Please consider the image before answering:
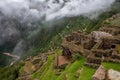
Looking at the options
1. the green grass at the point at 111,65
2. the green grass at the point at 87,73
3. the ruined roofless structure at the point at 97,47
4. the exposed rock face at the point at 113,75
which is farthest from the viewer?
the ruined roofless structure at the point at 97,47

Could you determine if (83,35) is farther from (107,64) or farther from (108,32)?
→ (107,64)

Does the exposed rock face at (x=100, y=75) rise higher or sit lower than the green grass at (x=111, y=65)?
lower

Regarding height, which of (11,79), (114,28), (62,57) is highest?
(114,28)

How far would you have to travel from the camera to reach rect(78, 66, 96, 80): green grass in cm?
4195

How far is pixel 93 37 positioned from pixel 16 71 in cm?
3286

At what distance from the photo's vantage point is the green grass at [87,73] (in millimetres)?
41947

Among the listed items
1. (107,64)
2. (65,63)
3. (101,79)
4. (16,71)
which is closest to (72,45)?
(65,63)

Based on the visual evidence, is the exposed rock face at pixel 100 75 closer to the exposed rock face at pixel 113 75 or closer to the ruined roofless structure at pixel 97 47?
the exposed rock face at pixel 113 75

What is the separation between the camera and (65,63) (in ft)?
190

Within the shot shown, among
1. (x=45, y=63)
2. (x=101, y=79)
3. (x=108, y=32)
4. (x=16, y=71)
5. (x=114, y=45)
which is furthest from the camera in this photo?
(x=16, y=71)

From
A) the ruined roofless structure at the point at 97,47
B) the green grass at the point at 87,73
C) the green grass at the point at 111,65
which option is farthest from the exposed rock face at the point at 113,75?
the ruined roofless structure at the point at 97,47

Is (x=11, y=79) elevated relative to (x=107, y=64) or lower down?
lower down

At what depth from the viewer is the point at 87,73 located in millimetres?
43375

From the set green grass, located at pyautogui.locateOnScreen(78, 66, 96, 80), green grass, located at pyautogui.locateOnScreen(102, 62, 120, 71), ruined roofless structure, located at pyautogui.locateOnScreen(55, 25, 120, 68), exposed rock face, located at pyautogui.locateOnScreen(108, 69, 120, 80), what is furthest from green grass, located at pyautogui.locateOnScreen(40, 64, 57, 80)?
exposed rock face, located at pyautogui.locateOnScreen(108, 69, 120, 80)
